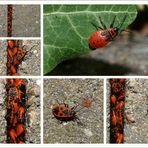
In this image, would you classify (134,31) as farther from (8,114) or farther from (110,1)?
(8,114)

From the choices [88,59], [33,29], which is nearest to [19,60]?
[33,29]

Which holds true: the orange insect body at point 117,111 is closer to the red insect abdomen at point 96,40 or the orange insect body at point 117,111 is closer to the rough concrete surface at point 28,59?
the red insect abdomen at point 96,40

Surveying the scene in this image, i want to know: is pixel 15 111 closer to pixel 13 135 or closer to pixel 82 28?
pixel 13 135

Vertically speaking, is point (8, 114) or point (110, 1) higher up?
point (110, 1)

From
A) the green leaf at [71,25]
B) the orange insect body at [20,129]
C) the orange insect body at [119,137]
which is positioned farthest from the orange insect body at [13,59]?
the orange insect body at [119,137]

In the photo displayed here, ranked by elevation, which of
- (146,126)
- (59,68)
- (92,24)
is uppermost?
(92,24)

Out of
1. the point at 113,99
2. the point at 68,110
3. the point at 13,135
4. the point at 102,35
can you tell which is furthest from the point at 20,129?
the point at 102,35

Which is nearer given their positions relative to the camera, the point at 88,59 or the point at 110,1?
the point at 110,1
